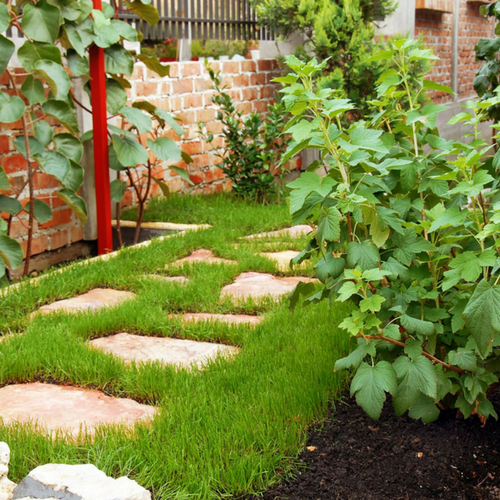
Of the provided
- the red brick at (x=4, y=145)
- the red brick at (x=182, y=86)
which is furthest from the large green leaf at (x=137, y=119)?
the red brick at (x=182, y=86)

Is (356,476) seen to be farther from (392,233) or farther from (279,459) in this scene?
(392,233)

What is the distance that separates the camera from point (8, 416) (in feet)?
6.91

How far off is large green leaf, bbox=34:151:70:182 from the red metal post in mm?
533

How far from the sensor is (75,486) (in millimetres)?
1493

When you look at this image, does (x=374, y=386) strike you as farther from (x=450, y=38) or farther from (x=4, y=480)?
(x=450, y=38)

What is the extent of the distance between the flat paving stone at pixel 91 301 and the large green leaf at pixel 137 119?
1154 mm

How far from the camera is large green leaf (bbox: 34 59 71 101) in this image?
11.3ft

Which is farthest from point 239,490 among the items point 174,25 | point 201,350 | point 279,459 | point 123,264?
point 174,25

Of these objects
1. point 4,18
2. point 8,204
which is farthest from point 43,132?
point 4,18

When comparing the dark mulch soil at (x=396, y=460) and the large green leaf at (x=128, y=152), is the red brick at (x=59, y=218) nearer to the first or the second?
the large green leaf at (x=128, y=152)

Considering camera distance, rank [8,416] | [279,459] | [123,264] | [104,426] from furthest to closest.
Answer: [123,264] < [8,416] < [104,426] < [279,459]

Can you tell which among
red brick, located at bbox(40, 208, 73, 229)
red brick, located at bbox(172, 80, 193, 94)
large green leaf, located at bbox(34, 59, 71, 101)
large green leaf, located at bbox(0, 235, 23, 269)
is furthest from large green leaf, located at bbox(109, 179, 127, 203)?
red brick, located at bbox(172, 80, 193, 94)

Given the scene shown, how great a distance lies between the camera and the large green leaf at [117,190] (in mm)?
4398

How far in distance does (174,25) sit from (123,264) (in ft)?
10.6
